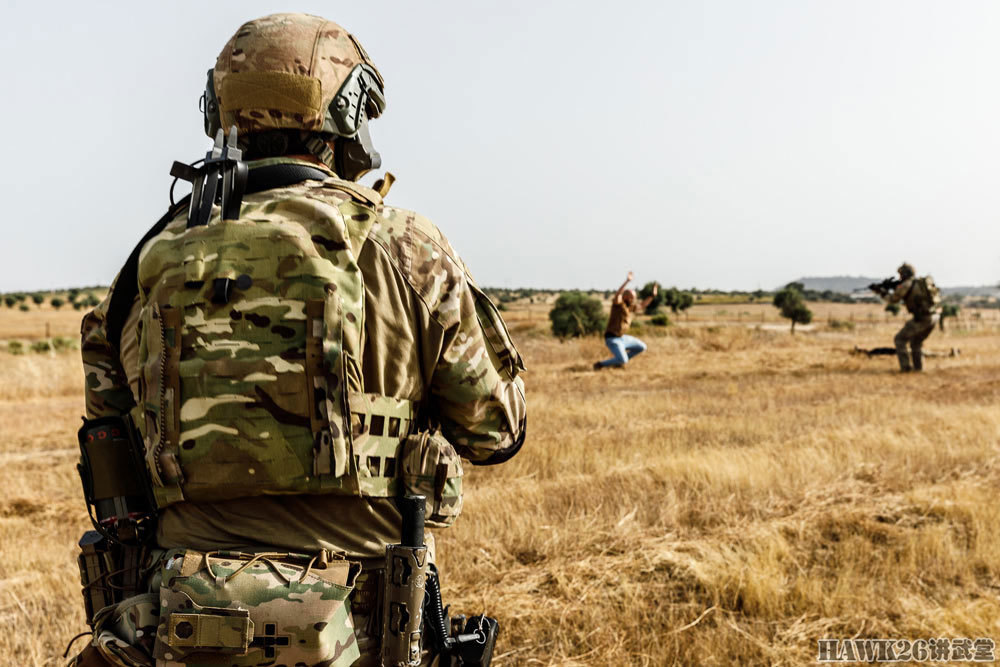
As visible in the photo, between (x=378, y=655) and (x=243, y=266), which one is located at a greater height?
(x=243, y=266)

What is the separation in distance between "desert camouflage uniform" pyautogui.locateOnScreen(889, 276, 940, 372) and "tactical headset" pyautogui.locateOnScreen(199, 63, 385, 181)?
53.7 ft

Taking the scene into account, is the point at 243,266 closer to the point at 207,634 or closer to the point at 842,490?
the point at 207,634

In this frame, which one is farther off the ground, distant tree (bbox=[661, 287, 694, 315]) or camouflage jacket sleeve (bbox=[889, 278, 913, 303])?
camouflage jacket sleeve (bbox=[889, 278, 913, 303])

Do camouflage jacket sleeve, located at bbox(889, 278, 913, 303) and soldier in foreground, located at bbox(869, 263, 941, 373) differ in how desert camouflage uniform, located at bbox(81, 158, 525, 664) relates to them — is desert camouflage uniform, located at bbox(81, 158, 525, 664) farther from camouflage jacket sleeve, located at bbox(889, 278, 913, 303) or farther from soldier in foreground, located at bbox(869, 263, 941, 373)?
camouflage jacket sleeve, located at bbox(889, 278, 913, 303)

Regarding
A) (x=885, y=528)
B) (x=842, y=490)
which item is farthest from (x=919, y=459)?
(x=885, y=528)

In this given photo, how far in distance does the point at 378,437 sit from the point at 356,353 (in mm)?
233

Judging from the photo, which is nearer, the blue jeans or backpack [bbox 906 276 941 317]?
backpack [bbox 906 276 941 317]

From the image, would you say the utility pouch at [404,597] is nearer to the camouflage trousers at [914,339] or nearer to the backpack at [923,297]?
the camouflage trousers at [914,339]

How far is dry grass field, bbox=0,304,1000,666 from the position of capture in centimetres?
405

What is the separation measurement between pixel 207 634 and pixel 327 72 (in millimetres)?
Result: 1480

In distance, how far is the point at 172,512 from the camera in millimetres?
2027

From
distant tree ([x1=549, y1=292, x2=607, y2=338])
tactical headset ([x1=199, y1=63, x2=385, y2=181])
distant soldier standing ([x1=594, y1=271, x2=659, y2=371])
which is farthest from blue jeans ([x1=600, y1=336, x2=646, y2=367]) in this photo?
tactical headset ([x1=199, y1=63, x2=385, y2=181])

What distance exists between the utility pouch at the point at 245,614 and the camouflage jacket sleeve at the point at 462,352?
55cm

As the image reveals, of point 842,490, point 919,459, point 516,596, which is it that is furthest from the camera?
point 919,459
